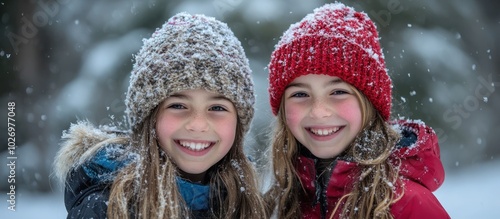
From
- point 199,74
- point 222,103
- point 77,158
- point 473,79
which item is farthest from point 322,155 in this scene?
point 473,79

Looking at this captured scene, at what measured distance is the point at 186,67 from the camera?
242 cm

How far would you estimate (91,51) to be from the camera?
7.72 metres

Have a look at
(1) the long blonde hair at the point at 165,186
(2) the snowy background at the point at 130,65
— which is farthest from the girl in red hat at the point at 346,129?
(2) the snowy background at the point at 130,65

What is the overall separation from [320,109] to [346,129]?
0.58 ft

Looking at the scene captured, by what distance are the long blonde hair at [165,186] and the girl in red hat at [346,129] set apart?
9.7 inches

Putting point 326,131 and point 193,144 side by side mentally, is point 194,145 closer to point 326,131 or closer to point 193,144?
point 193,144

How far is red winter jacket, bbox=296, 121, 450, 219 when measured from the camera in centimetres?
225

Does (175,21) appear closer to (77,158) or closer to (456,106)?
(77,158)

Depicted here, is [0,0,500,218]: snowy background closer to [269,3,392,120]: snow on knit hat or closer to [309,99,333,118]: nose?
[269,3,392,120]: snow on knit hat

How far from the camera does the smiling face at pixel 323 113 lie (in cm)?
251

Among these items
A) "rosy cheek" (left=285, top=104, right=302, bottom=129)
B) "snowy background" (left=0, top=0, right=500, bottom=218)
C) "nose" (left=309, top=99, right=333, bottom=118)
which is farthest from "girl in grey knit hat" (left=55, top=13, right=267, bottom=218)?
"snowy background" (left=0, top=0, right=500, bottom=218)

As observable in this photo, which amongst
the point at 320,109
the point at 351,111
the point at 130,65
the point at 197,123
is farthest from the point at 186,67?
the point at 130,65

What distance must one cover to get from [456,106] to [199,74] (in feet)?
21.8

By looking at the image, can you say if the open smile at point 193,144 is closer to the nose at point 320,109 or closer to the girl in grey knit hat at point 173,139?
the girl in grey knit hat at point 173,139
